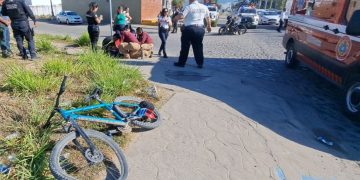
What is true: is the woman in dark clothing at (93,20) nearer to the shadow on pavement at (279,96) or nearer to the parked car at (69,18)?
the shadow on pavement at (279,96)

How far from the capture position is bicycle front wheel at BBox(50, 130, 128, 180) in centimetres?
303

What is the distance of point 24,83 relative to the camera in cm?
456

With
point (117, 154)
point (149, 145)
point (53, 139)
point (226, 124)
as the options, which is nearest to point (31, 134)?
point (53, 139)

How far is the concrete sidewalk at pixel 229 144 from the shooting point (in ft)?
11.3

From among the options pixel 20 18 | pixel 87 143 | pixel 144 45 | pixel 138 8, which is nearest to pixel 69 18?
pixel 138 8

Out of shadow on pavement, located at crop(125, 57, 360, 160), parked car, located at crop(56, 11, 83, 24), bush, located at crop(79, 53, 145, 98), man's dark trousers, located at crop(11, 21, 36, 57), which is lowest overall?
parked car, located at crop(56, 11, 83, 24)

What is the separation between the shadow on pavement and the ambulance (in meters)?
0.46

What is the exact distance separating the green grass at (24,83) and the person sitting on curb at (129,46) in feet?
13.5

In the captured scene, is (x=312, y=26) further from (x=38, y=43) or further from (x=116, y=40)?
(x=38, y=43)

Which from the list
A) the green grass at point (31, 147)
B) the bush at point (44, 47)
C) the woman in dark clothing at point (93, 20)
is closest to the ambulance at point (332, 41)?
the green grass at point (31, 147)

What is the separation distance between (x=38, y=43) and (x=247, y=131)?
7.21 meters

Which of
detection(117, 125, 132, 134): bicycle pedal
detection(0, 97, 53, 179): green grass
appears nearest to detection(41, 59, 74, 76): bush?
detection(0, 97, 53, 179): green grass

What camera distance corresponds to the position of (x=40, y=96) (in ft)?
14.7

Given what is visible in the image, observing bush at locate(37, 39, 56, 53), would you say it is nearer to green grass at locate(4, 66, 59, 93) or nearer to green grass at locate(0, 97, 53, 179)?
green grass at locate(4, 66, 59, 93)
